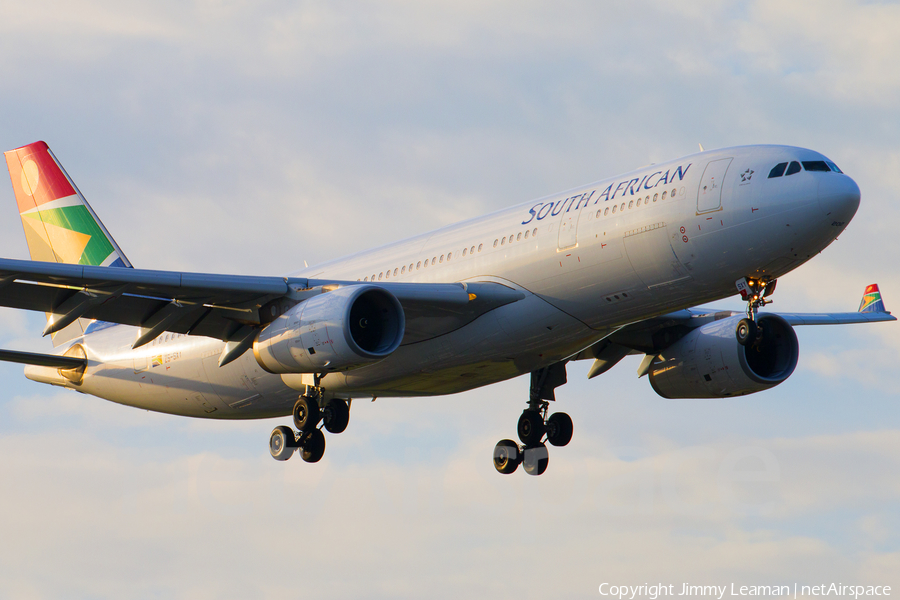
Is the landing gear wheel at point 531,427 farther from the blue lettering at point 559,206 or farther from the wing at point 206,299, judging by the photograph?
the blue lettering at point 559,206

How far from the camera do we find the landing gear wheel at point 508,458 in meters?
30.3

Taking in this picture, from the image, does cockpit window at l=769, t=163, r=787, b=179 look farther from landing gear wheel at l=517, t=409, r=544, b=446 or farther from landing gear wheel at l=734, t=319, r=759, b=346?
landing gear wheel at l=517, t=409, r=544, b=446

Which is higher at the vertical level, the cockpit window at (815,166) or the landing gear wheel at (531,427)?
the cockpit window at (815,166)

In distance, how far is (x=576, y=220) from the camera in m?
23.6

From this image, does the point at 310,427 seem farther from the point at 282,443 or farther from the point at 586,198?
the point at 586,198

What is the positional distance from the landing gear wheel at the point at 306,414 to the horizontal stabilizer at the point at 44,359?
782cm

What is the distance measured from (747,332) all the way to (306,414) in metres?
10.6

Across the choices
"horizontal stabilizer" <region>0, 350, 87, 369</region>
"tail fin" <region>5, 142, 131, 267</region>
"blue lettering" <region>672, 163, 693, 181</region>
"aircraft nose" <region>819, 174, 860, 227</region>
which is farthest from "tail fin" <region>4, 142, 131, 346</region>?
"aircraft nose" <region>819, 174, 860, 227</region>

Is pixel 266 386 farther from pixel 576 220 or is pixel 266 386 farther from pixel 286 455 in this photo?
pixel 576 220

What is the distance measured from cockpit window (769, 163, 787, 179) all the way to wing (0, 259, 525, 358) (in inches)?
231

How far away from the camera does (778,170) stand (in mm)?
21844

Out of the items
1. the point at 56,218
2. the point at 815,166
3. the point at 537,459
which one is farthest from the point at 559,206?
the point at 56,218

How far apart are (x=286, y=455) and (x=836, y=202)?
14441 millimetres

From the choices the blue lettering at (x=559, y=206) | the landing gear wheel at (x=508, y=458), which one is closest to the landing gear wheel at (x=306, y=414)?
the landing gear wheel at (x=508, y=458)
